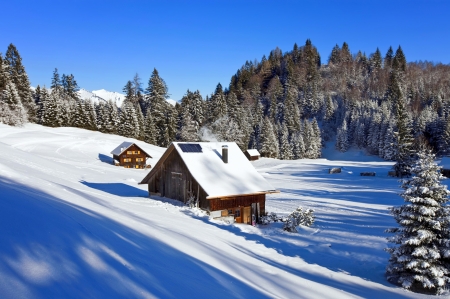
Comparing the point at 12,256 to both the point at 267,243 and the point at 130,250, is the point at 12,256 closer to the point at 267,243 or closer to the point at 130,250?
the point at 130,250

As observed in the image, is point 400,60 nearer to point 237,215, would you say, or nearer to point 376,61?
point 376,61

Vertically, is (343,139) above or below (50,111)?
below

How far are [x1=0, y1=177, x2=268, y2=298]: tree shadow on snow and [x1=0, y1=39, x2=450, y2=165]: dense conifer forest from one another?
5026cm

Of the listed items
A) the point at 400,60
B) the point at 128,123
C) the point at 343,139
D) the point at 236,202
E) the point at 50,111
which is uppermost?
the point at 400,60

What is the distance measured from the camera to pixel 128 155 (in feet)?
183

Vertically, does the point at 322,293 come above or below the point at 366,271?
above

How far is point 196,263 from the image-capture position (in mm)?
7742

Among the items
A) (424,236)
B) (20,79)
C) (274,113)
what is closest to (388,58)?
(274,113)

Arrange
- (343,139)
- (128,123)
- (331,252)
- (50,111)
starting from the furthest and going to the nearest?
(343,139) → (128,123) → (50,111) → (331,252)

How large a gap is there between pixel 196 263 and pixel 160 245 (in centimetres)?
126

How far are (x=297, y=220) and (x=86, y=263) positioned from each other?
16947mm

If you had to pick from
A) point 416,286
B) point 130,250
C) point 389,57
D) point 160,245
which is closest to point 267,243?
point 416,286

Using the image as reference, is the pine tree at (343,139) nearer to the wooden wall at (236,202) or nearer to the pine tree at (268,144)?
the pine tree at (268,144)

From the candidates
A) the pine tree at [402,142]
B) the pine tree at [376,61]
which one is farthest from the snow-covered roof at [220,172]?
the pine tree at [376,61]
